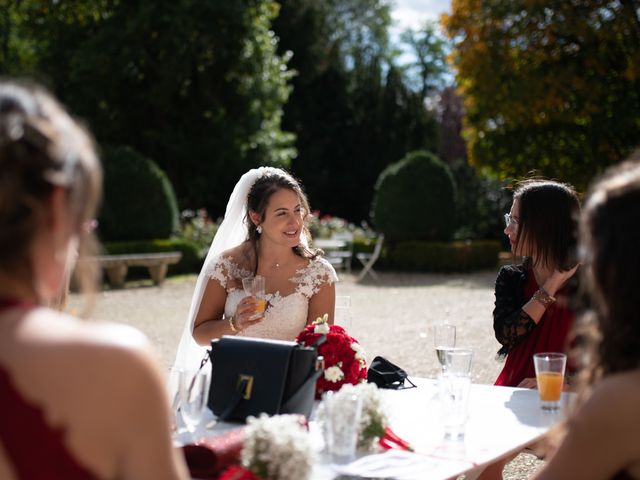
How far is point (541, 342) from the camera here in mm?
4051

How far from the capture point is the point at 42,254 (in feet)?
4.95

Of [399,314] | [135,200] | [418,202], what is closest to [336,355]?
Result: [399,314]

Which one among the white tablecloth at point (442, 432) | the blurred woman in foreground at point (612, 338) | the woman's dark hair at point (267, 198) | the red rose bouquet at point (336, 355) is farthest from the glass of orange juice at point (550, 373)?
the woman's dark hair at point (267, 198)

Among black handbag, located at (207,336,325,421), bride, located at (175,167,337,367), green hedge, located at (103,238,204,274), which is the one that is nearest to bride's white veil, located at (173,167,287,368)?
bride, located at (175,167,337,367)

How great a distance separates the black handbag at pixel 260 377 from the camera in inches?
107

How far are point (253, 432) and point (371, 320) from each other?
403 inches

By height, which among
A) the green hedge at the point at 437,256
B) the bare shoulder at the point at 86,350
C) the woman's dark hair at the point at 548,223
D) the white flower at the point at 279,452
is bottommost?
the green hedge at the point at 437,256

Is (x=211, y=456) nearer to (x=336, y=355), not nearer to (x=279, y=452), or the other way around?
(x=279, y=452)

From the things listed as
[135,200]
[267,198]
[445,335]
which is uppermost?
[267,198]

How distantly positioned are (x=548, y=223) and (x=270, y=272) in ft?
5.73

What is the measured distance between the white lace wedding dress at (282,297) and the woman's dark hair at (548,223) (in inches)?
49.8

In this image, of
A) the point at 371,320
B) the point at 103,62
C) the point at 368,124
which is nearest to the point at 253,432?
the point at 371,320

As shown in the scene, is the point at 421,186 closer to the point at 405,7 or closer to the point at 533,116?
the point at 533,116

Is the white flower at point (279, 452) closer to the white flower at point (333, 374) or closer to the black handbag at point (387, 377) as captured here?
the white flower at point (333, 374)
